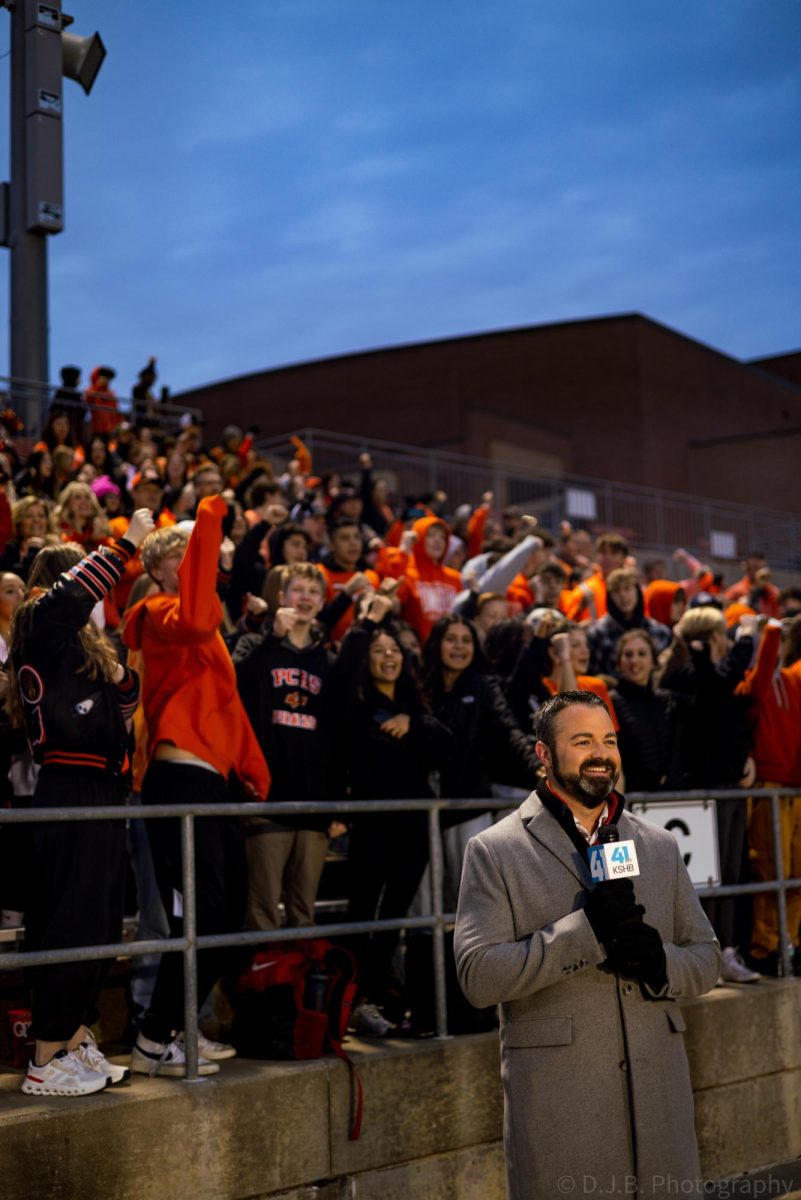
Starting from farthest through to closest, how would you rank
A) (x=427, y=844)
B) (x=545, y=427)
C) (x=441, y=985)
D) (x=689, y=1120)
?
(x=545, y=427) < (x=427, y=844) < (x=441, y=985) < (x=689, y=1120)

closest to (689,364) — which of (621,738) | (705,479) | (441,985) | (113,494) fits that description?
(705,479)

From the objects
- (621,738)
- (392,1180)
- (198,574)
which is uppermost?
(198,574)

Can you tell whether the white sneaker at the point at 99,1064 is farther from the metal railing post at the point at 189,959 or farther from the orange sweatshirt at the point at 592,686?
the orange sweatshirt at the point at 592,686

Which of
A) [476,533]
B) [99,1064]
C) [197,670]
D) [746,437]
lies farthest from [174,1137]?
[746,437]

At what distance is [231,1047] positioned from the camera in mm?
5738

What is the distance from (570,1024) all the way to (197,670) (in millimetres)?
2745

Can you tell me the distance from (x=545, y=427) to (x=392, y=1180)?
1100 inches

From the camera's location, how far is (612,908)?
3500mm

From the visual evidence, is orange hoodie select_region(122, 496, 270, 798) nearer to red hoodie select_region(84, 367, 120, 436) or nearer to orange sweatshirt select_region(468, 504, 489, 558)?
orange sweatshirt select_region(468, 504, 489, 558)

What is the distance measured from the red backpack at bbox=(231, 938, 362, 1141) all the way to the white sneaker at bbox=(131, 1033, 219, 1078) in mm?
265

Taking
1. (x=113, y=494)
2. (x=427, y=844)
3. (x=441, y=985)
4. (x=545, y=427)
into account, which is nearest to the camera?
(x=441, y=985)

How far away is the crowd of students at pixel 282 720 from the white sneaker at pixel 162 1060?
11mm

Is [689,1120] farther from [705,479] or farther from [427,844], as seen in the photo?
[705,479]

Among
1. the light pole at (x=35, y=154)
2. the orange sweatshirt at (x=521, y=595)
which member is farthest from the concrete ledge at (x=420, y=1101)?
the light pole at (x=35, y=154)
